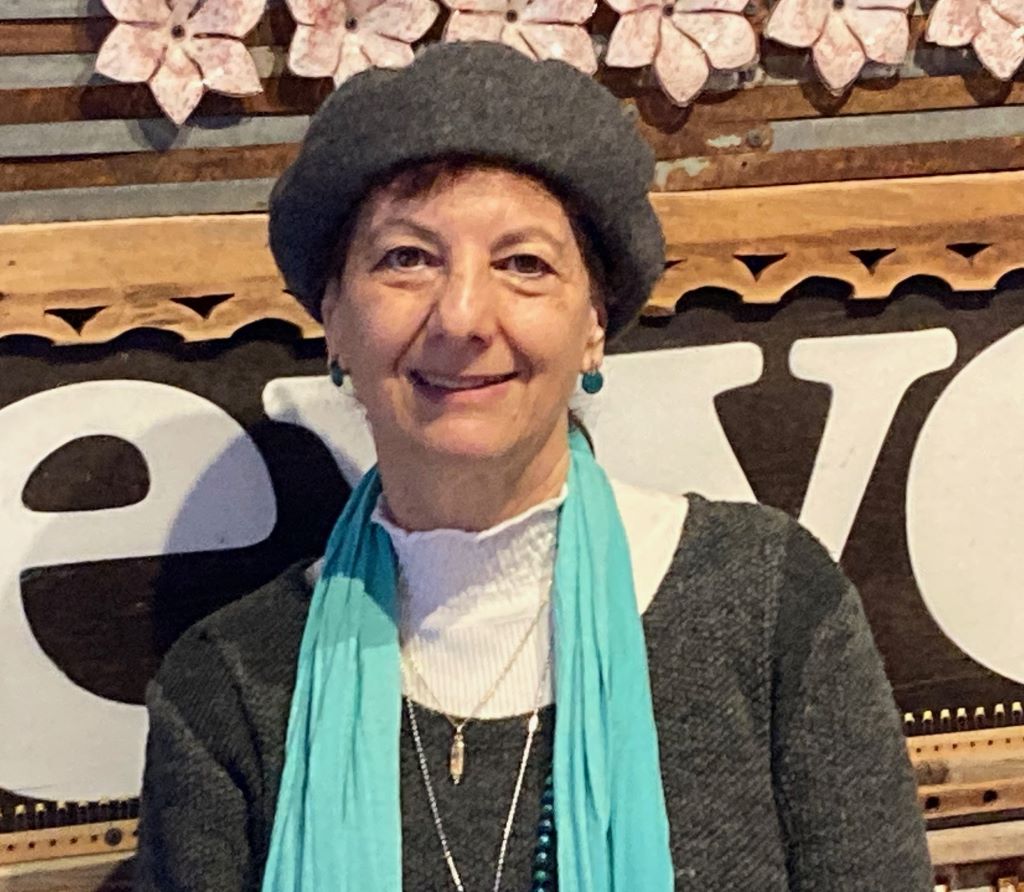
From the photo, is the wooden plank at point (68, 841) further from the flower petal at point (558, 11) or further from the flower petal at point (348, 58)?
the flower petal at point (558, 11)

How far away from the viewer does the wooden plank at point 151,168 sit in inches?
46.4

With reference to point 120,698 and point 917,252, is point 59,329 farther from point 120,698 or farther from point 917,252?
point 917,252

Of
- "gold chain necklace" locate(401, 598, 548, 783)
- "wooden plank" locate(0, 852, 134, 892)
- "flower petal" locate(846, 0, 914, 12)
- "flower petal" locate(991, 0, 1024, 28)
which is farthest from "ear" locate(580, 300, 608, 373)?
"wooden plank" locate(0, 852, 134, 892)

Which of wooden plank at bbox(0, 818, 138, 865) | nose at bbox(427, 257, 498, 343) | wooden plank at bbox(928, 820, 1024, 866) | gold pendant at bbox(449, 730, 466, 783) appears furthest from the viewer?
wooden plank at bbox(928, 820, 1024, 866)

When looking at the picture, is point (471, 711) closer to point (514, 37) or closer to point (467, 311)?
point (467, 311)

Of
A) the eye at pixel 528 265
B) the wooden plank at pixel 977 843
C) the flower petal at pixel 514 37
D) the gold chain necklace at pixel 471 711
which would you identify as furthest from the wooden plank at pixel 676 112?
the wooden plank at pixel 977 843

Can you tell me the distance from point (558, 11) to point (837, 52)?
1.01 feet

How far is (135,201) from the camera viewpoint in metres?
1.20

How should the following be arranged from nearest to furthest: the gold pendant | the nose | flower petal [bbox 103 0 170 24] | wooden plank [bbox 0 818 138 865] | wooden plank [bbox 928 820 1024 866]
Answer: the nose, the gold pendant, flower petal [bbox 103 0 170 24], wooden plank [bbox 0 818 138 865], wooden plank [bbox 928 820 1024 866]

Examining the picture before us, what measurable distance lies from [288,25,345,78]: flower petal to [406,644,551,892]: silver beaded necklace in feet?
2.07

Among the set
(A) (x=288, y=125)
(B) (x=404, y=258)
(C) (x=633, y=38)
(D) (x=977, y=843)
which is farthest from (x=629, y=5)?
(D) (x=977, y=843)

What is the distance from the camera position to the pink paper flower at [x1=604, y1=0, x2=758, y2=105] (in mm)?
1207

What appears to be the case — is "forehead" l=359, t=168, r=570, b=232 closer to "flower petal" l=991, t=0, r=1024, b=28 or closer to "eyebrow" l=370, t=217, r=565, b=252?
"eyebrow" l=370, t=217, r=565, b=252

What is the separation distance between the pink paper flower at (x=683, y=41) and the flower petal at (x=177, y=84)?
43cm
